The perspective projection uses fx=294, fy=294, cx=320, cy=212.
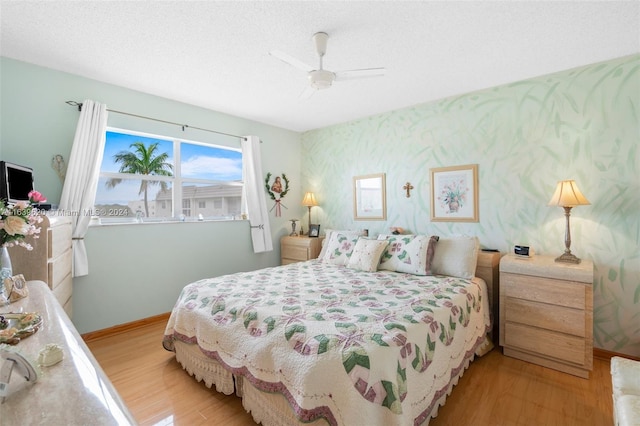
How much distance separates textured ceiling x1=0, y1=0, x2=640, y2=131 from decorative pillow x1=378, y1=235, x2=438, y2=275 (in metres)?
1.59

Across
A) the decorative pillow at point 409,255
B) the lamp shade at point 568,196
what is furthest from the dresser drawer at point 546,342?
the lamp shade at point 568,196

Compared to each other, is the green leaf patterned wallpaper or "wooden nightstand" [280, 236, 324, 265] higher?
the green leaf patterned wallpaper

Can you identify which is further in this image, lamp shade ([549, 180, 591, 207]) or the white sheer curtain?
the white sheer curtain

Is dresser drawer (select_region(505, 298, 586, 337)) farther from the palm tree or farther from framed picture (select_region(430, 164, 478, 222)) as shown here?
the palm tree

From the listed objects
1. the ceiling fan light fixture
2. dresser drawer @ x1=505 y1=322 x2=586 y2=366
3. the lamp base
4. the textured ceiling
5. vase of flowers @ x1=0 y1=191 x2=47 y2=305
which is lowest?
dresser drawer @ x1=505 y1=322 x2=586 y2=366

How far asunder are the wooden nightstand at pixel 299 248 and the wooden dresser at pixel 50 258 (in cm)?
253

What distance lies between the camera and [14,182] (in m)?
2.12

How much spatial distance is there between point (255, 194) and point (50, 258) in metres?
2.36

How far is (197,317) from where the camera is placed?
83.4 inches

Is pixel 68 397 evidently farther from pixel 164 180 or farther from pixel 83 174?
pixel 164 180

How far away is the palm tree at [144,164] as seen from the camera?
3236mm

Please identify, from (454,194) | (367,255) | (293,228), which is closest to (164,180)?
(293,228)

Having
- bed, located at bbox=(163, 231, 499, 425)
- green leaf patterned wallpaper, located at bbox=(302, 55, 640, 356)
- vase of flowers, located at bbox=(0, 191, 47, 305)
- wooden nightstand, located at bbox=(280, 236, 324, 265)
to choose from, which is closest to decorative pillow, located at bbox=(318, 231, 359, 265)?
bed, located at bbox=(163, 231, 499, 425)

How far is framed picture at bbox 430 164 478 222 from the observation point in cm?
318
